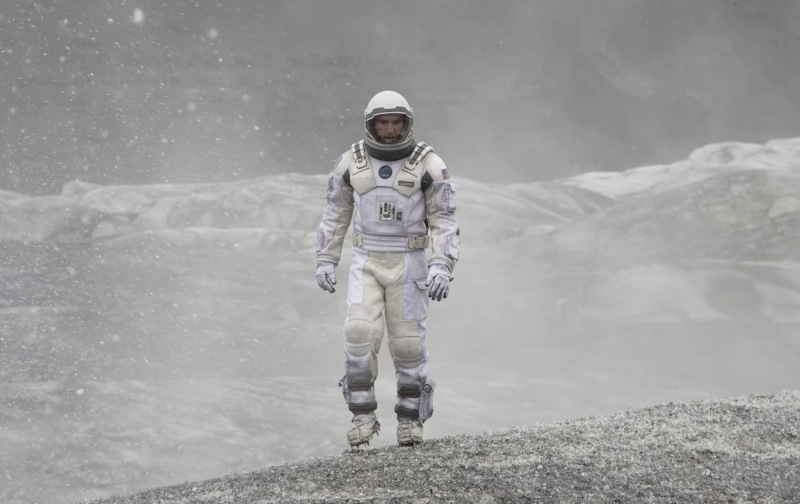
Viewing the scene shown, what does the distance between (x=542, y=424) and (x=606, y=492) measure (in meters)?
1.38

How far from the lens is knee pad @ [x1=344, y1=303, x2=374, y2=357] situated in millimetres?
3701

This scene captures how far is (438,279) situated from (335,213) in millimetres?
784

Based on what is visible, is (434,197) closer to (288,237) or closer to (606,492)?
(606,492)

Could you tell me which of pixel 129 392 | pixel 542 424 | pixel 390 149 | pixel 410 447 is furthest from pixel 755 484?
pixel 129 392

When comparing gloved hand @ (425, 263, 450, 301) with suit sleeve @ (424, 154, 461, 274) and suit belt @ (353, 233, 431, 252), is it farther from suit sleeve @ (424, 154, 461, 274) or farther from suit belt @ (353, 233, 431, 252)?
suit belt @ (353, 233, 431, 252)

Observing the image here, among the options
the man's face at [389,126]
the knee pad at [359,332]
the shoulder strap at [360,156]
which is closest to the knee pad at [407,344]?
the knee pad at [359,332]

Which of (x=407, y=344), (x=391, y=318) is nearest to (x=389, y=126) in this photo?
(x=391, y=318)

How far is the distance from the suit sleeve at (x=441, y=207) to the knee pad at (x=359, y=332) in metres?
0.50

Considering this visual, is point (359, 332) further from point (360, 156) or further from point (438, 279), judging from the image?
point (360, 156)

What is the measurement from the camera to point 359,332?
146 inches

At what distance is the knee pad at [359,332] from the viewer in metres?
3.70

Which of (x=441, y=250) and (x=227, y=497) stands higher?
(x=441, y=250)

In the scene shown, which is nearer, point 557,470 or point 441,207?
point 557,470

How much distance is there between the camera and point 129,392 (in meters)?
46.4
